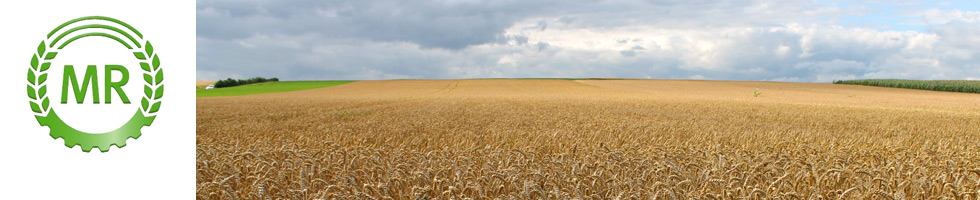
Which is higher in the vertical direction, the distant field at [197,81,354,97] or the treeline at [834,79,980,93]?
the treeline at [834,79,980,93]

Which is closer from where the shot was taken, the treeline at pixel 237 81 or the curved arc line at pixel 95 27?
the curved arc line at pixel 95 27

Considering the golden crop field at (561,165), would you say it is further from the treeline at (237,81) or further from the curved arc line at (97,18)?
the treeline at (237,81)

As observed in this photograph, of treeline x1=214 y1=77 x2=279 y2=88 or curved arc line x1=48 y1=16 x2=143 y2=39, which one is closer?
curved arc line x1=48 y1=16 x2=143 y2=39

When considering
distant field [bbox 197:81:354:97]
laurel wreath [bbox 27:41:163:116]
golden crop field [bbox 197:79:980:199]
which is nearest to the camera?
laurel wreath [bbox 27:41:163:116]

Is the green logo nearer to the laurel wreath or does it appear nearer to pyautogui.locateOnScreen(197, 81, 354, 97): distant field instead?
the laurel wreath

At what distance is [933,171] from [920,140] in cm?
446

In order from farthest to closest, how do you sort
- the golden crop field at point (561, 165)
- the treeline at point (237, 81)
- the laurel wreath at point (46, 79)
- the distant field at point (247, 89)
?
the treeline at point (237, 81), the distant field at point (247, 89), the golden crop field at point (561, 165), the laurel wreath at point (46, 79)

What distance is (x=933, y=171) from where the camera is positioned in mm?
5289

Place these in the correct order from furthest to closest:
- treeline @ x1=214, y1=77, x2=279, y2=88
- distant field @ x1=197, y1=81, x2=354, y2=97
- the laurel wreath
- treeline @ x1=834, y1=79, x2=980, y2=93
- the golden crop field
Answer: treeline @ x1=214, y1=77, x2=279, y2=88 → treeline @ x1=834, y1=79, x2=980, y2=93 → distant field @ x1=197, y1=81, x2=354, y2=97 → the golden crop field → the laurel wreath

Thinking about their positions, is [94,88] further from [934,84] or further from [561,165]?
[934,84]

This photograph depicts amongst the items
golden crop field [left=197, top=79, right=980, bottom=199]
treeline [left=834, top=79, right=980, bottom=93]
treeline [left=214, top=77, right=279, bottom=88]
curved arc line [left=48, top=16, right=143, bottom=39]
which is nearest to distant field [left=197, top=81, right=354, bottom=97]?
treeline [left=214, top=77, right=279, bottom=88]

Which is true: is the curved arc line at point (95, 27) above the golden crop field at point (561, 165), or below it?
above

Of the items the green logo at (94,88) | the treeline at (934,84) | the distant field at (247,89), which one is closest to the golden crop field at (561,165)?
the green logo at (94,88)

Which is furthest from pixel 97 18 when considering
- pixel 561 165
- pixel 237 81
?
pixel 237 81
